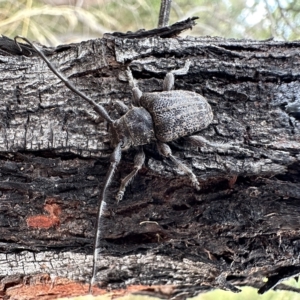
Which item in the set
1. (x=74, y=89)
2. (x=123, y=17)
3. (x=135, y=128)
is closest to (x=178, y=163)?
(x=135, y=128)

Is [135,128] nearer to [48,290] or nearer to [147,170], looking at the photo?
[147,170]

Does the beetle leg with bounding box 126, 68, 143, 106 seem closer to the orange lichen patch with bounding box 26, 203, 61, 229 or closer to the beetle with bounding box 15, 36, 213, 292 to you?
the beetle with bounding box 15, 36, 213, 292

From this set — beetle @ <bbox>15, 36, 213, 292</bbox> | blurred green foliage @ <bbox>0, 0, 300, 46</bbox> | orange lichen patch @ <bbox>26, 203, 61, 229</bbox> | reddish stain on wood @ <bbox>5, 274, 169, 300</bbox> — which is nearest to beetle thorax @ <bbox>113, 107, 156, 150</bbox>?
beetle @ <bbox>15, 36, 213, 292</bbox>

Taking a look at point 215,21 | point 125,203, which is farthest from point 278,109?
point 215,21

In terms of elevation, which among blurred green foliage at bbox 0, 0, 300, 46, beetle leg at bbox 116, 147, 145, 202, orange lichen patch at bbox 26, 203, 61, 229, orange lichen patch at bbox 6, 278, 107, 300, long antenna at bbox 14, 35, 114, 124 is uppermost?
blurred green foliage at bbox 0, 0, 300, 46

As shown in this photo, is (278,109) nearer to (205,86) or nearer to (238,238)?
(205,86)

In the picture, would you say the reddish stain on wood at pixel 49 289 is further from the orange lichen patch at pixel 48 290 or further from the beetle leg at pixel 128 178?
the beetle leg at pixel 128 178
